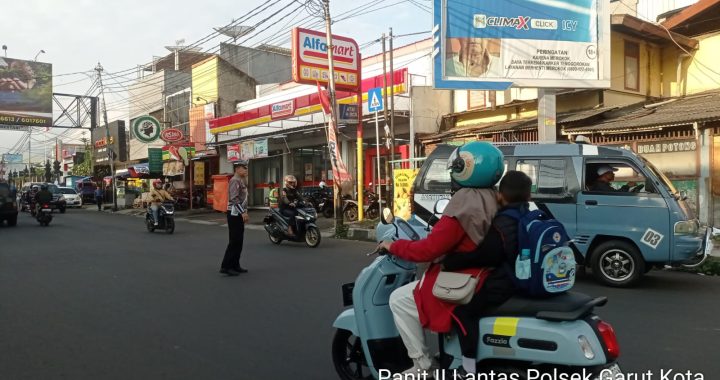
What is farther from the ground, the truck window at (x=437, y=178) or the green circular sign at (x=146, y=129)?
the green circular sign at (x=146, y=129)

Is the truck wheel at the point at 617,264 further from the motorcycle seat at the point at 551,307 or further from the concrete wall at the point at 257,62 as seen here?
the concrete wall at the point at 257,62

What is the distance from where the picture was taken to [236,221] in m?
8.49

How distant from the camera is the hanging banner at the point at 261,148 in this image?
2150 centimetres

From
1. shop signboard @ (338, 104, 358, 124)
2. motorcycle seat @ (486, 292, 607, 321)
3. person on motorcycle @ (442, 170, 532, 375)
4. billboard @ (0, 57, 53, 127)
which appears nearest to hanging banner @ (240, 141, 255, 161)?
shop signboard @ (338, 104, 358, 124)

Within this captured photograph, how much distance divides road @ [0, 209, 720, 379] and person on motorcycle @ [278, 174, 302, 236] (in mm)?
1713

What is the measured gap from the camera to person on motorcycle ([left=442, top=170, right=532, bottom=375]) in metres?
2.81

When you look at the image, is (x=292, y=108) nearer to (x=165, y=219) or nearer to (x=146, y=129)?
(x=165, y=219)

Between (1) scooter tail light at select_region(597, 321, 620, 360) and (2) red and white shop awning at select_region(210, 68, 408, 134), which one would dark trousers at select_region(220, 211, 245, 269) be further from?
(2) red and white shop awning at select_region(210, 68, 408, 134)

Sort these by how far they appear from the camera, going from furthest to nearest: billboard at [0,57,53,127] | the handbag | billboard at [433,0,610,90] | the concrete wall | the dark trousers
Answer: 1. billboard at [0,57,53,127]
2. the concrete wall
3. billboard at [433,0,610,90]
4. the dark trousers
5. the handbag

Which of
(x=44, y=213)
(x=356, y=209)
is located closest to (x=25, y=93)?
(x=44, y=213)

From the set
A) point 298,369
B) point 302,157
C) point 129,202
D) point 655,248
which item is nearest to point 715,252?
point 655,248

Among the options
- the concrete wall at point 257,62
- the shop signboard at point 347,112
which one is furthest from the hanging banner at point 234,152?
the concrete wall at point 257,62

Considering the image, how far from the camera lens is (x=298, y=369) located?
4.18m

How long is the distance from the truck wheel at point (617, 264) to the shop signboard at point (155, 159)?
2531 centimetres
